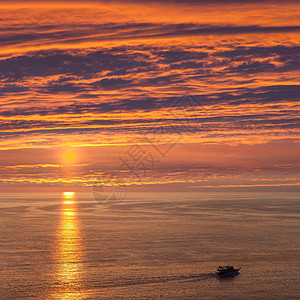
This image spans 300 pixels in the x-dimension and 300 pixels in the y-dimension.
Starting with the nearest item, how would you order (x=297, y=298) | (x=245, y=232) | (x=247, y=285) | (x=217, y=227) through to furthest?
1. (x=297, y=298)
2. (x=247, y=285)
3. (x=245, y=232)
4. (x=217, y=227)

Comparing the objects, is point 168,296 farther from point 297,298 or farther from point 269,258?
point 269,258

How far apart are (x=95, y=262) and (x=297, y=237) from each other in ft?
270

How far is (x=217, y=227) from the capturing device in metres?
199

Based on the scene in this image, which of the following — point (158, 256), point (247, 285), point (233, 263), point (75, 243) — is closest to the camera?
point (247, 285)

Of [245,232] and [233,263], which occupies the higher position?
[233,263]

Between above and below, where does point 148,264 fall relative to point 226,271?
below

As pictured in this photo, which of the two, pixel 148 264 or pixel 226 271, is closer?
pixel 226 271

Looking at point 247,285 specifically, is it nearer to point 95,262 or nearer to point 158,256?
point 158,256

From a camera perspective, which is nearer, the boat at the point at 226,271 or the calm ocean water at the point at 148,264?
the calm ocean water at the point at 148,264

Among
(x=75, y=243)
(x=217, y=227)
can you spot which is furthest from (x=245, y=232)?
(x=75, y=243)

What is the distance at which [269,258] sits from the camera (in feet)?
401

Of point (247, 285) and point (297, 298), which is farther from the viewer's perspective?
point (247, 285)

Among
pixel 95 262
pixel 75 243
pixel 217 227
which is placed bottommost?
pixel 217 227

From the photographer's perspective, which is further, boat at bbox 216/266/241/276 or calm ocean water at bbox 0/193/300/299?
boat at bbox 216/266/241/276
